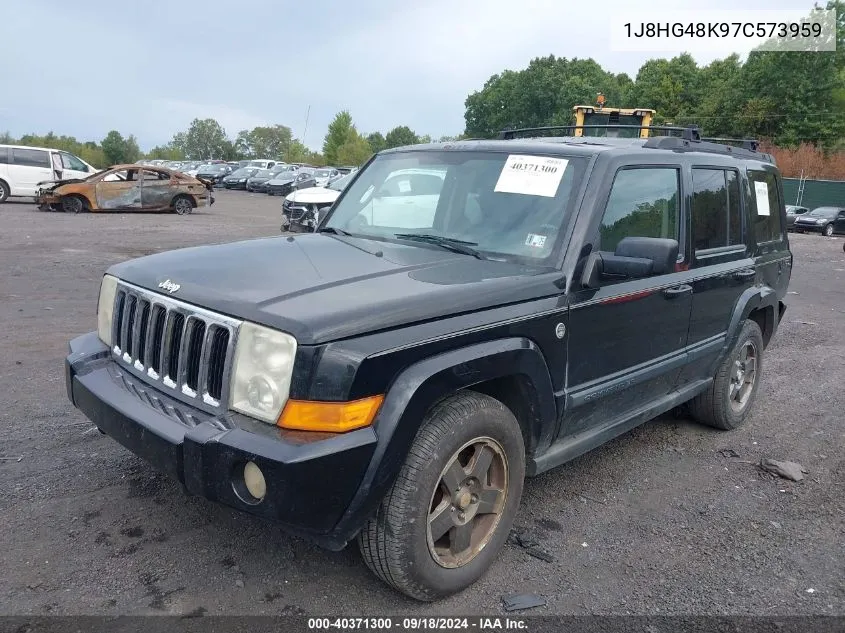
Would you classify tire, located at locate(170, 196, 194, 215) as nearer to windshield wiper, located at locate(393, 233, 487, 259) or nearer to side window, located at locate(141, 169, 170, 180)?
side window, located at locate(141, 169, 170, 180)

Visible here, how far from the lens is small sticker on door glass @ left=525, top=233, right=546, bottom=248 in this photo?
11.1 ft

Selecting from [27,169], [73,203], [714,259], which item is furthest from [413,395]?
[27,169]

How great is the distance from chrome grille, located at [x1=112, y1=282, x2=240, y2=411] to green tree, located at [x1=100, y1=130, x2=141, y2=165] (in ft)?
299

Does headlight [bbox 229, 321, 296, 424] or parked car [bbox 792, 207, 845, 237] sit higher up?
headlight [bbox 229, 321, 296, 424]

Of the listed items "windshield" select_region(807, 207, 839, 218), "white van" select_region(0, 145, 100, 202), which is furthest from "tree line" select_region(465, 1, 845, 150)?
"white van" select_region(0, 145, 100, 202)

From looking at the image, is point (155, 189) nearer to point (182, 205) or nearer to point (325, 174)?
point (182, 205)

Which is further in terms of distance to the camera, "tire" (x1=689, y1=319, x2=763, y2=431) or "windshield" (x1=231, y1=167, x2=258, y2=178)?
"windshield" (x1=231, y1=167, x2=258, y2=178)

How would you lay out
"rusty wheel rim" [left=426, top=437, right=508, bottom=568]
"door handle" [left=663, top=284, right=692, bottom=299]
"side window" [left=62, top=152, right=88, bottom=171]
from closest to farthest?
"rusty wheel rim" [left=426, top=437, right=508, bottom=568], "door handle" [left=663, top=284, right=692, bottom=299], "side window" [left=62, top=152, right=88, bottom=171]

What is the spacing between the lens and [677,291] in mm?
3930

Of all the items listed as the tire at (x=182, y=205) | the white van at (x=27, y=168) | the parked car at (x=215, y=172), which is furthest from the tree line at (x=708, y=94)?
the white van at (x=27, y=168)

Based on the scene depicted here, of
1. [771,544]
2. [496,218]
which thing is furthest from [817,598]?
[496,218]

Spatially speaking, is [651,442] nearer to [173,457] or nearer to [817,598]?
[817,598]

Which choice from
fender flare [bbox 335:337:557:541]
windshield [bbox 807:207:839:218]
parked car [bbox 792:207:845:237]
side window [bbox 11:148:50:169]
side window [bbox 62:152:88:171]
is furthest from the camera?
windshield [bbox 807:207:839:218]

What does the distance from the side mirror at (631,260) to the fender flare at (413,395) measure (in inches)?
24.2
